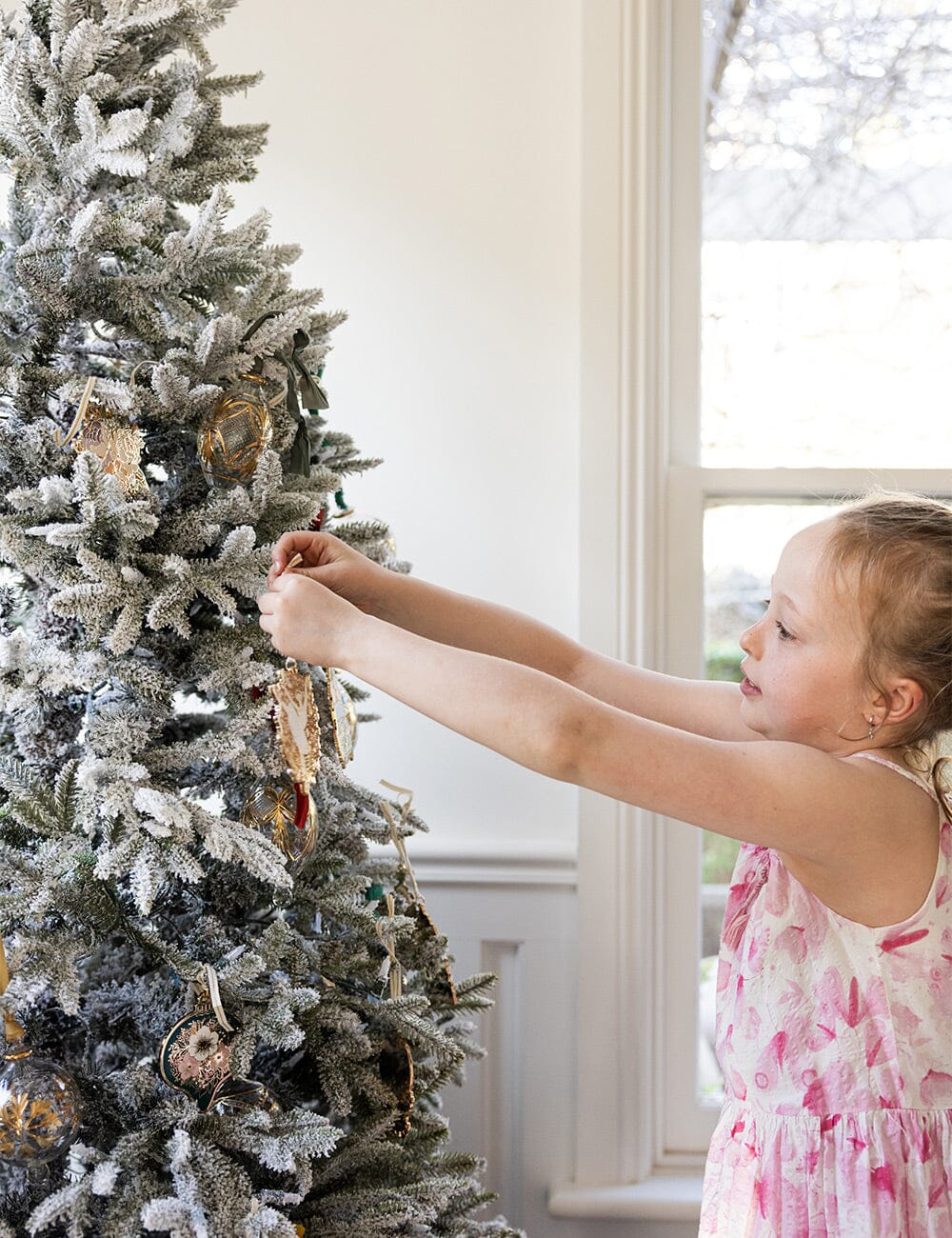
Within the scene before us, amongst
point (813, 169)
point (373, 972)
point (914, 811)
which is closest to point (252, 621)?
point (373, 972)

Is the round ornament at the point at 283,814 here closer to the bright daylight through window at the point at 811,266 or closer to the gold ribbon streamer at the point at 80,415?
the gold ribbon streamer at the point at 80,415

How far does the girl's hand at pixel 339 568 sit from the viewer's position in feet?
3.30

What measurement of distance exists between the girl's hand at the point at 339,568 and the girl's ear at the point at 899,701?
0.46m

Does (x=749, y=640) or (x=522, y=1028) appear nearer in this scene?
(x=749, y=640)

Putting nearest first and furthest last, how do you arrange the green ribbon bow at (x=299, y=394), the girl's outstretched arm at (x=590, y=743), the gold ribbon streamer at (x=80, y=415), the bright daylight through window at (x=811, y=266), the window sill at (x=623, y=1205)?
the girl's outstretched arm at (x=590, y=743) < the gold ribbon streamer at (x=80, y=415) < the green ribbon bow at (x=299, y=394) < the window sill at (x=623, y=1205) < the bright daylight through window at (x=811, y=266)

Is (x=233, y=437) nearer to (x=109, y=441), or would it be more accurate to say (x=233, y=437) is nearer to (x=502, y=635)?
(x=109, y=441)

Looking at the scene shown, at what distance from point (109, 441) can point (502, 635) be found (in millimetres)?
426

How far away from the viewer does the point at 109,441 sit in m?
0.97

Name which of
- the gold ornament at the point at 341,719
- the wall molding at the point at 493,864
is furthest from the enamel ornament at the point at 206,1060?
the wall molding at the point at 493,864

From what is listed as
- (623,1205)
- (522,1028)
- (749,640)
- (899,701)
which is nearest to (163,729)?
(749,640)

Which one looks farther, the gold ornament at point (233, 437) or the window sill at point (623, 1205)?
the window sill at point (623, 1205)

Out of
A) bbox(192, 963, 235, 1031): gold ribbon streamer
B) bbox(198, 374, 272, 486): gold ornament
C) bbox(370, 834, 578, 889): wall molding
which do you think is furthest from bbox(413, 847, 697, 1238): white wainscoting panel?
bbox(198, 374, 272, 486): gold ornament

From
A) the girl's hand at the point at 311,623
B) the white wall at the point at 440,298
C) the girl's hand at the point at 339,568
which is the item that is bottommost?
the girl's hand at the point at 311,623

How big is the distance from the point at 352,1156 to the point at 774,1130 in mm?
384
